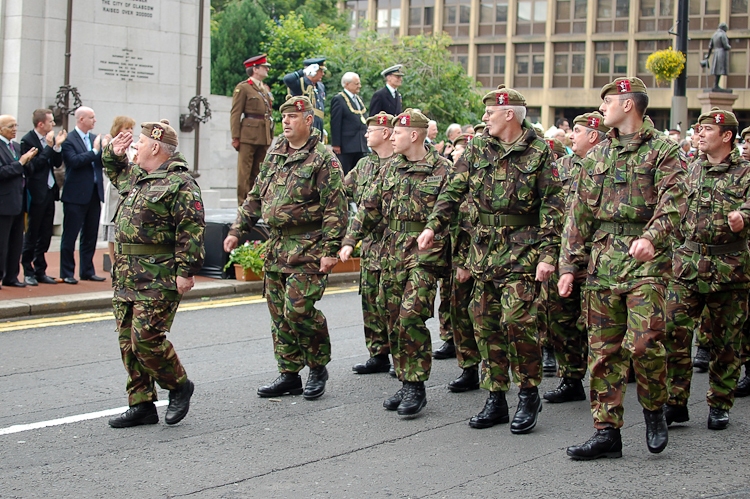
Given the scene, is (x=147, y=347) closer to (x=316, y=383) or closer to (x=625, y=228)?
(x=316, y=383)

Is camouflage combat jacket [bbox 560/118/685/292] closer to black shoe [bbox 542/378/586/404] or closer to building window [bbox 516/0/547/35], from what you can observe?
black shoe [bbox 542/378/586/404]

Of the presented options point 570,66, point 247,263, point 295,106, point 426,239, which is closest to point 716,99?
point 247,263

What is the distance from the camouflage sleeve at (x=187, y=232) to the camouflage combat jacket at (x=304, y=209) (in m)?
0.95

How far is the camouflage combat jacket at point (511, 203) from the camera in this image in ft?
21.6

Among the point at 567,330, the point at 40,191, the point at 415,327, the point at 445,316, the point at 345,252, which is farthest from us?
the point at 40,191

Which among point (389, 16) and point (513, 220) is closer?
point (513, 220)

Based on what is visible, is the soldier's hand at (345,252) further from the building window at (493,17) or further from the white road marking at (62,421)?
the building window at (493,17)

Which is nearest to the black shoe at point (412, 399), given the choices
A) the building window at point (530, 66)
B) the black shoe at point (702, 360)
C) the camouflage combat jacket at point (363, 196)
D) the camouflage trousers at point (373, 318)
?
the camouflage combat jacket at point (363, 196)

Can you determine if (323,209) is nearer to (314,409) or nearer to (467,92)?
(314,409)

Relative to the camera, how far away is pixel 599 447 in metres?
5.95

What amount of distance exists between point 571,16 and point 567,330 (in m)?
51.3

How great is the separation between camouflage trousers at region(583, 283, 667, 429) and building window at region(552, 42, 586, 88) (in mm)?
51988

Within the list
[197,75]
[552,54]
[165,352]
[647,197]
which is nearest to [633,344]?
[647,197]

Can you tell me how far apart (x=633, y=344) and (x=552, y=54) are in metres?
53.2
